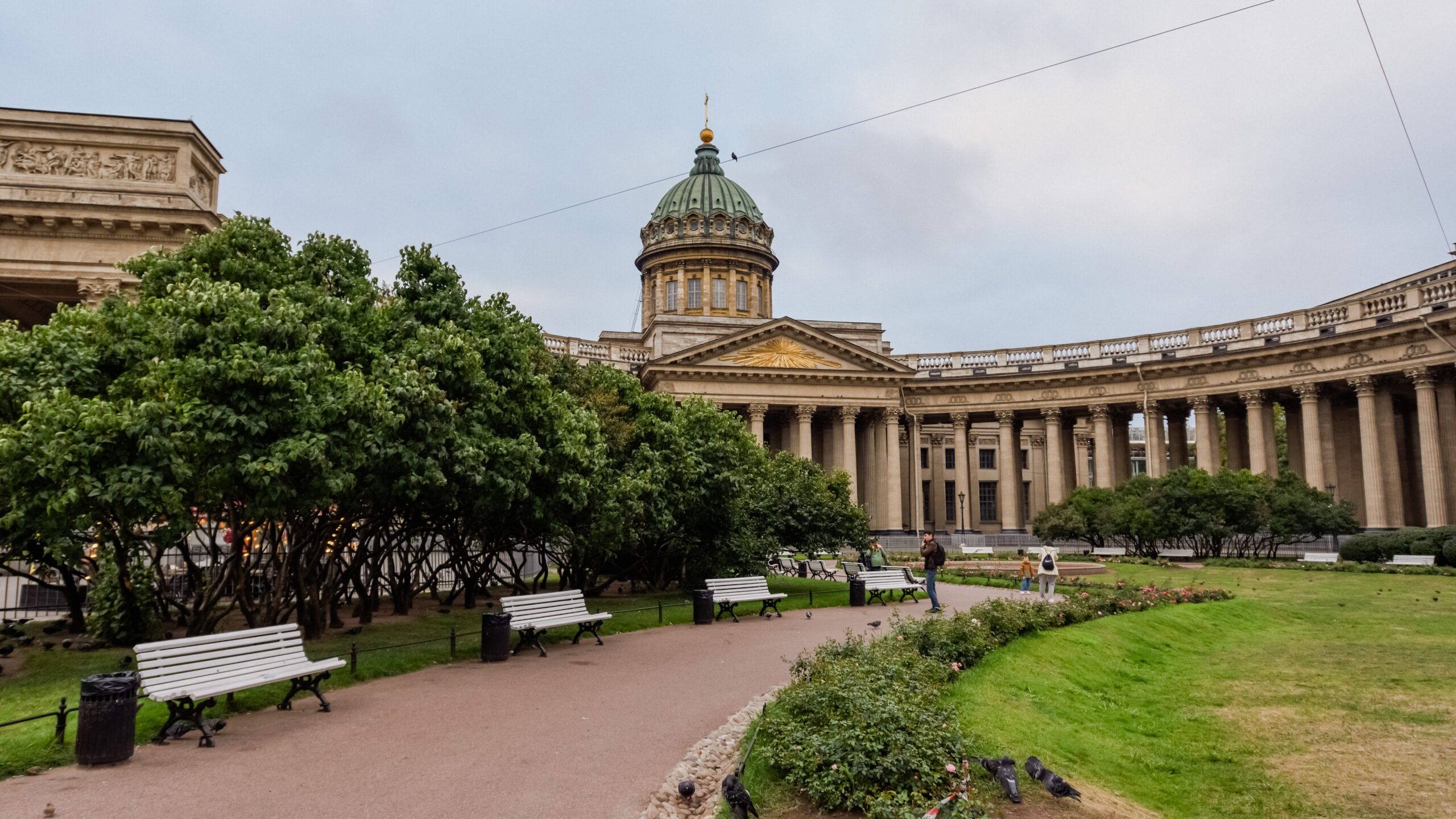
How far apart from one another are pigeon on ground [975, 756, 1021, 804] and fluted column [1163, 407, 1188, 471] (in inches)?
1980

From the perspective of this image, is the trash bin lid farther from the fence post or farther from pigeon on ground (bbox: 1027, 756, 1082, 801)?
pigeon on ground (bbox: 1027, 756, 1082, 801)

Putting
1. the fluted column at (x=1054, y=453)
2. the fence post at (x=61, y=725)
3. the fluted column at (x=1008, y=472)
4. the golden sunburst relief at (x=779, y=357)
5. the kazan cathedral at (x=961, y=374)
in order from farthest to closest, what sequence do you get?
the fluted column at (x=1008, y=472)
the fluted column at (x=1054, y=453)
the golden sunburst relief at (x=779, y=357)
the kazan cathedral at (x=961, y=374)
the fence post at (x=61, y=725)

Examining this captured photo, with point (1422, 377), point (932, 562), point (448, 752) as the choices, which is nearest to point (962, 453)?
point (1422, 377)

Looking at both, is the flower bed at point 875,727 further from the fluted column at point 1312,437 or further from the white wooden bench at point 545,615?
the fluted column at point 1312,437

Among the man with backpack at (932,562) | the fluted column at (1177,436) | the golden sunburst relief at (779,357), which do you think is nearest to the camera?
the man with backpack at (932,562)

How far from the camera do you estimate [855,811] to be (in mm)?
7453

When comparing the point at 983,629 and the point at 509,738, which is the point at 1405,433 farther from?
the point at 509,738

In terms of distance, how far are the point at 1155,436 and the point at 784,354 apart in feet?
69.0

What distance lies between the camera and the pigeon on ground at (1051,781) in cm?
741

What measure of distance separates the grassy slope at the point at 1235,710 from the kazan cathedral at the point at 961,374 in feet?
82.6

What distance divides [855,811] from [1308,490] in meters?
39.0

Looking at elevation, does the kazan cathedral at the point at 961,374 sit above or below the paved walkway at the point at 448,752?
above

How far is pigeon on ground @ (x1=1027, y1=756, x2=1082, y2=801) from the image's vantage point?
7414 millimetres

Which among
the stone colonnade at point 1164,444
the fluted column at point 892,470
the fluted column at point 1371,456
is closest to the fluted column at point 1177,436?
the stone colonnade at point 1164,444
